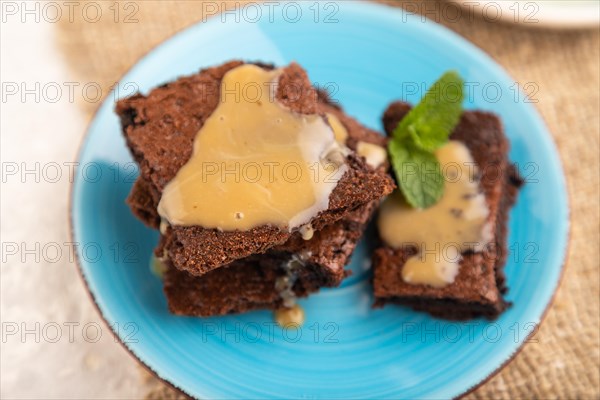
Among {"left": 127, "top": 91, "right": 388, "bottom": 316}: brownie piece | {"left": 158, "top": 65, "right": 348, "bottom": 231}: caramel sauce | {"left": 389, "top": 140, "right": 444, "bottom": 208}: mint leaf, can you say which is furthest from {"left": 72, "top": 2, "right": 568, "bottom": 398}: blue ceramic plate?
{"left": 158, "top": 65, "right": 348, "bottom": 231}: caramel sauce

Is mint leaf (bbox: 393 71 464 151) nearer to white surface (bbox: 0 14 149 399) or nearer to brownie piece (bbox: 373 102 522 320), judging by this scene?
brownie piece (bbox: 373 102 522 320)

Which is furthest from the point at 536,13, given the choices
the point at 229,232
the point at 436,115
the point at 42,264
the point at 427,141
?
the point at 42,264

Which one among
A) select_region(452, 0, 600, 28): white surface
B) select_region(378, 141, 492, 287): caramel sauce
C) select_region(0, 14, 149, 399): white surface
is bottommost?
select_region(0, 14, 149, 399): white surface

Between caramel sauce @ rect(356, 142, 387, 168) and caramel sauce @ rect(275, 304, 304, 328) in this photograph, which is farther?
caramel sauce @ rect(275, 304, 304, 328)

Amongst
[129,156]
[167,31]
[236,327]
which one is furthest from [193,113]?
[167,31]

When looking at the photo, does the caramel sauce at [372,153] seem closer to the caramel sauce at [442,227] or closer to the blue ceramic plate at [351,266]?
the caramel sauce at [442,227]

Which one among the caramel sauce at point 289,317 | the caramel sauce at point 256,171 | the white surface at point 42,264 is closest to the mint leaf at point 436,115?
the caramel sauce at point 256,171

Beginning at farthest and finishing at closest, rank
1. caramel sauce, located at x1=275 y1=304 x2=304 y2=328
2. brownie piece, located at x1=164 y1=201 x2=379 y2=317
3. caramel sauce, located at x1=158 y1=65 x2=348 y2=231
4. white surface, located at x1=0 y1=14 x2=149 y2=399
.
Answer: white surface, located at x1=0 y1=14 x2=149 y2=399 < caramel sauce, located at x1=275 y1=304 x2=304 y2=328 < brownie piece, located at x1=164 y1=201 x2=379 y2=317 < caramel sauce, located at x1=158 y1=65 x2=348 y2=231
